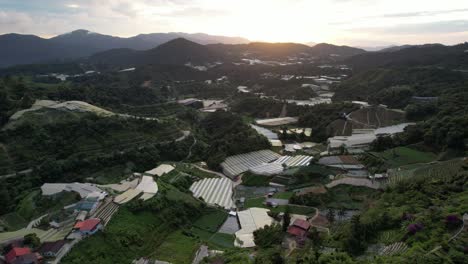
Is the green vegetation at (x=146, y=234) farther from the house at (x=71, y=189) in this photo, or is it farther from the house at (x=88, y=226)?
the house at (x=71, y=189)

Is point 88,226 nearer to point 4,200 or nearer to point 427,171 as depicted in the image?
point 4,200

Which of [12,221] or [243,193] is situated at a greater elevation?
→ [243,193]

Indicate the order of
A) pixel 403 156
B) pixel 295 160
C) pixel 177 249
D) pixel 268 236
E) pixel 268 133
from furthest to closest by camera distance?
1. pixel 268 133
2. pixel 295 160
3. pixel 403 156
4. pixel 177 249
5. pixel 268 236

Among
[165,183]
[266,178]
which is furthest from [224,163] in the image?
[165,183]

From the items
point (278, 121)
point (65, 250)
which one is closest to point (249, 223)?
point (65, 250)

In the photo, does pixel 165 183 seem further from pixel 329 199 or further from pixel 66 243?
pixel 329 199
